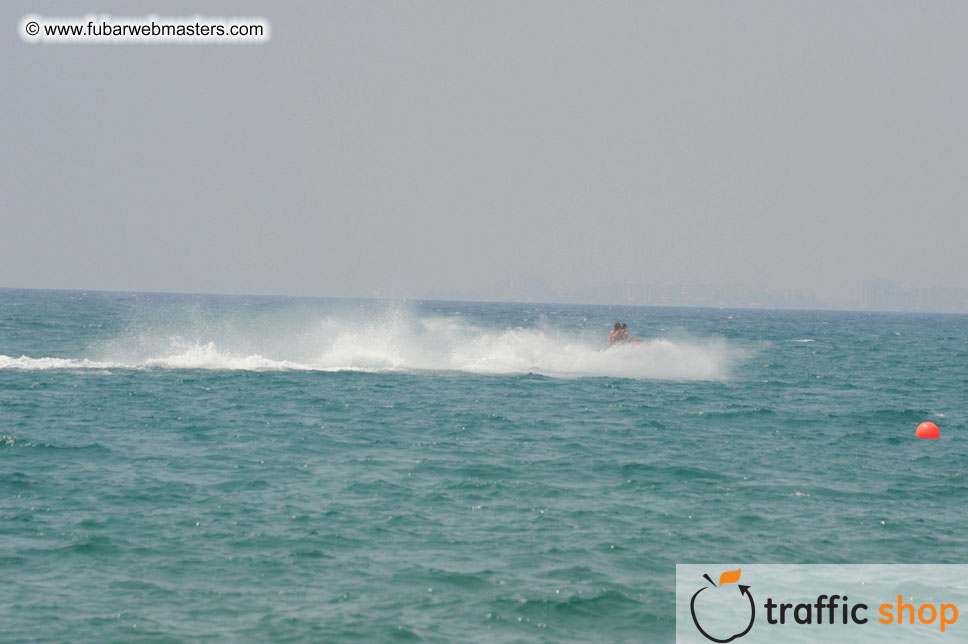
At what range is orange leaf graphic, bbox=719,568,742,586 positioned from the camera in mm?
13961

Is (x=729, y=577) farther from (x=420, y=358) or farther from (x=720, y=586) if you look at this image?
(x=420, y=358)

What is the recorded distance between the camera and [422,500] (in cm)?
1795

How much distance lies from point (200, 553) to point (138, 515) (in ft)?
8.78

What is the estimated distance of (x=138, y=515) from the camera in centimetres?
1631

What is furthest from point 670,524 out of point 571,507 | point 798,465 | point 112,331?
point 112,331

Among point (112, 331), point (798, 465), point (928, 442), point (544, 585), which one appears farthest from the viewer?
point (112, 331)

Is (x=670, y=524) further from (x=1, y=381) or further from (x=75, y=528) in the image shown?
(x=1, y=381)

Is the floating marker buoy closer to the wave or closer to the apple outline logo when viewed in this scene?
the wave

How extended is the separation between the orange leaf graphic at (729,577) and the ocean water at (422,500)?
0.70 metres

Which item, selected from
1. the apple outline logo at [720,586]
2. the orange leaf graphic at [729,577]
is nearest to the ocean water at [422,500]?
the apple outline logo at [720,586]

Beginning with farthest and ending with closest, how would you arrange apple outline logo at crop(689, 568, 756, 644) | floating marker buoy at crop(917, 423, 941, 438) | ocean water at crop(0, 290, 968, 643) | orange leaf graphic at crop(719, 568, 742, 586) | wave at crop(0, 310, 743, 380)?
wave at crop(0, 310, 743, 380) < floating marker buoy at crop(917, 423, 941, 438) < orange leaf graphic at crop(719, 568, 742, 586) < ocean water at crop(0, 290, 968, 643) < apple outline logo at crop(689, 568, 756, 644)

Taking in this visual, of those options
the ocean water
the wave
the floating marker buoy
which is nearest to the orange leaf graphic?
the ocean water

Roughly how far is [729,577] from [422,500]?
6.60 metres

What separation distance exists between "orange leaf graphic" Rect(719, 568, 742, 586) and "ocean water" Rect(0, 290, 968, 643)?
70 centimetres
